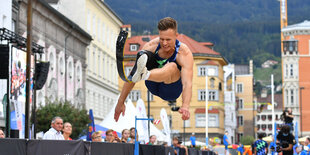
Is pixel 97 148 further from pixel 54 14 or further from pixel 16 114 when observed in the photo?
pixel 54 14

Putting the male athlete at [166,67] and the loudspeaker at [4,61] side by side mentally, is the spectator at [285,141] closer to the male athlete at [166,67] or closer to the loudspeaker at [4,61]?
the male athlete at [166,67]

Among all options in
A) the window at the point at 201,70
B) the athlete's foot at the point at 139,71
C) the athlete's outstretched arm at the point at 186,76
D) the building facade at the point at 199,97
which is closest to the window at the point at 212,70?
the building facade at the point at 199,97

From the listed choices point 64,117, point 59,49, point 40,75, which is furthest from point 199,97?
point 40,75

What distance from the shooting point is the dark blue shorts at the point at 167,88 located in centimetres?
1016

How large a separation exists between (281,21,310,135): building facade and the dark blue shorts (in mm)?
115779

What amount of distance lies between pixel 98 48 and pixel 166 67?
57.7 m

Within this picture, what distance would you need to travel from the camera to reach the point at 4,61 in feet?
80.9

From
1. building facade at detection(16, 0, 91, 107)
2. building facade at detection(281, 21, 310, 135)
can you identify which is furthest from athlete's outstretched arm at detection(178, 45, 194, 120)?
building facade at detection(281, 21, 310, 135)

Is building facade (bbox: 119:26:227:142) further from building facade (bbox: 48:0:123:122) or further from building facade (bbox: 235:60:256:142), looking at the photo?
building facade (bbox: 235:60:256:142)

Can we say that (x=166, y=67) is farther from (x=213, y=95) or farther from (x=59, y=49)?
(x=213, y=95)

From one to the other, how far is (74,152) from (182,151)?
10.1 metres

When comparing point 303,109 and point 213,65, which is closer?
point 213,65

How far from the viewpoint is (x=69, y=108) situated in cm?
3834

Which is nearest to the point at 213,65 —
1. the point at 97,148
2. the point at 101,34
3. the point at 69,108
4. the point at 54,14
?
the point at 101,34
